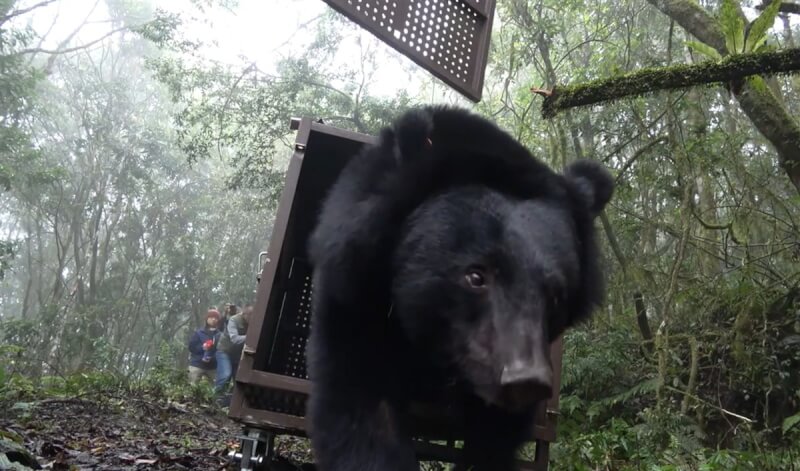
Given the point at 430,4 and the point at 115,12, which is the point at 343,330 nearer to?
the point at 430,4

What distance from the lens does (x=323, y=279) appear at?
240cm

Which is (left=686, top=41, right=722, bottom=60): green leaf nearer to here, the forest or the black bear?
the forest

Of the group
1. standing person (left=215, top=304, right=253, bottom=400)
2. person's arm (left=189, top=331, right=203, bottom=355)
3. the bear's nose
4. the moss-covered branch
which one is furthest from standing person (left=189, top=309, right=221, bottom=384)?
the bear's nose

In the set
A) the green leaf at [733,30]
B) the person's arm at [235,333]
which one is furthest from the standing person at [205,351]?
the green leaf at [733,30]

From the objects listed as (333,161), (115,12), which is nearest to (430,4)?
(333,161)

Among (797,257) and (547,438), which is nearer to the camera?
(547,438)

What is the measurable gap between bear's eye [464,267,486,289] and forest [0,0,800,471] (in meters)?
2.13

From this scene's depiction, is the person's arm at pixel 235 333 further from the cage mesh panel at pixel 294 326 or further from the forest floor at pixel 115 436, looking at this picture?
the cage mesh panel at pixel 294 326

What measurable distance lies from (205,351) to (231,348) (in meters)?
1.17

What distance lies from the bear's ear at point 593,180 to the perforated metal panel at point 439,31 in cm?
156

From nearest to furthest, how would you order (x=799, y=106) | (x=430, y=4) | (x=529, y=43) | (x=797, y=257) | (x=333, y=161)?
(x=430, y=4)
(x=333, y=161)
(x=797, y=257)
(x=529, y=43)
(x=799, y=106)

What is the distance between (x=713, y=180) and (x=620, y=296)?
186 centimetres

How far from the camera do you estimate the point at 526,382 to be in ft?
5.74

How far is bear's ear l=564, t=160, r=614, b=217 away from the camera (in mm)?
2557
